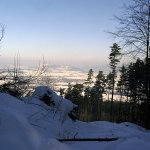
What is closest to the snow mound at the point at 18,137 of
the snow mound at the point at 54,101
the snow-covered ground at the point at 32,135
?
the snow-covered ground at the point at 32,135

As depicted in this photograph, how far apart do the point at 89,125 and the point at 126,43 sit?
8368 mm

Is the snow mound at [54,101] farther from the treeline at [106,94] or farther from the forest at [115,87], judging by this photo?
the treeline at [106,94]

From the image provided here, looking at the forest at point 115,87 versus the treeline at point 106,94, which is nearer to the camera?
the forest at point 115,87

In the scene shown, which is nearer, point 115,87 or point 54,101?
point 54,101

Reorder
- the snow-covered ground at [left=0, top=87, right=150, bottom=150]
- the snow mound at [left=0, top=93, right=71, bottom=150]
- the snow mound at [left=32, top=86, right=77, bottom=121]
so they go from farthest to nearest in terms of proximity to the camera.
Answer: the snow mound at [left=32, top=86, right=77, bottom=121] → the snow-covered ground at [left=0, top=87, right=150, bottom=150] → the snow mound at [left=0, top=93, right=71, bottom=150]

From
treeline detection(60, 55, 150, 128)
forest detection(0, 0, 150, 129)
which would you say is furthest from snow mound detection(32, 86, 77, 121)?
treeline detection(60, 55, 150, 128)

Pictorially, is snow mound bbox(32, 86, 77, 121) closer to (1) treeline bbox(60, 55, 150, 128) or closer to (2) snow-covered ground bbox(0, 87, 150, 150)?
(2) snow-covered ground bbox(0, 87, 150, 150)

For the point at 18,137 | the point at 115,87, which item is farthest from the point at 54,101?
the point at 115,87

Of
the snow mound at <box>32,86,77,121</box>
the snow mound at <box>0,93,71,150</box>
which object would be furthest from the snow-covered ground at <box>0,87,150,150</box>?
the snow mound at <box>32,86,77,121</box>

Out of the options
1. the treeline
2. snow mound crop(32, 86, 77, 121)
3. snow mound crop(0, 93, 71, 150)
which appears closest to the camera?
snow mound crop(0, 93, 71, 150)

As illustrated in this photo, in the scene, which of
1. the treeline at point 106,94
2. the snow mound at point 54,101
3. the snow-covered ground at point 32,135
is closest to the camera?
the snow-covered ground at point 32,135

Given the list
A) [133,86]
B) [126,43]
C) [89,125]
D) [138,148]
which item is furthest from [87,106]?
[138,148]

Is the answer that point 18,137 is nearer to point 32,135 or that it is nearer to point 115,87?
point 32,135

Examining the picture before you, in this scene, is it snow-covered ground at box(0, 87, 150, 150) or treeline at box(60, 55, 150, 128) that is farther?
treeline at box(60, 55, 150, 128)
